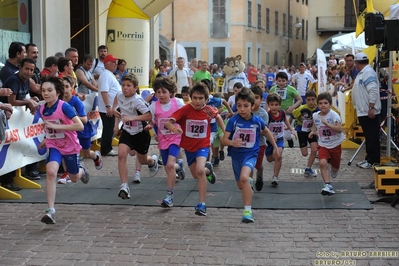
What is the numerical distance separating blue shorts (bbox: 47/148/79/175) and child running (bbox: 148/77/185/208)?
1.12 meters

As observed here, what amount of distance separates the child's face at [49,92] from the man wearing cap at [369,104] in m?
5.82

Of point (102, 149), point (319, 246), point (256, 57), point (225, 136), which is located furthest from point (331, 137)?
point (256, 57)

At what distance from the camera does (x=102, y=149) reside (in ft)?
46.0

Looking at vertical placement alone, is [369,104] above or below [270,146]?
above

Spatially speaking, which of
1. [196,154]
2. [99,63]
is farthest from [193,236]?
[99,63]

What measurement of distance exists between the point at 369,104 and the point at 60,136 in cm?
583

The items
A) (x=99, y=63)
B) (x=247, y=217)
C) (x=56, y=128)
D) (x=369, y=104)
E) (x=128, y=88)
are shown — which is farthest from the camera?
(x=99, y=63)

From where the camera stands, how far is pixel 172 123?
849 centimetres

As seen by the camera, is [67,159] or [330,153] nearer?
[67,159]

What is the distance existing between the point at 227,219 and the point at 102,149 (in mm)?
6322

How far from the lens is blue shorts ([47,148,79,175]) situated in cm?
816

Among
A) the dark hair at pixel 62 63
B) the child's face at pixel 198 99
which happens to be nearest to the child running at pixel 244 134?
the child's face at pixel 198 99

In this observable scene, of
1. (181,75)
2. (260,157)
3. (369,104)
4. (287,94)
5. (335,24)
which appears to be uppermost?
(335,24)

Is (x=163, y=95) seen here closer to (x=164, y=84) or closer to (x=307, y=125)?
(x=164, y=84)
